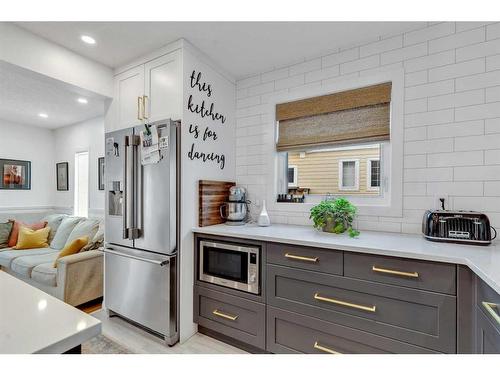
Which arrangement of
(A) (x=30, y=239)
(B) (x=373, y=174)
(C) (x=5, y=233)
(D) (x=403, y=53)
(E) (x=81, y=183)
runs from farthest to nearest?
(E) (x=81, y=183), (C) (x=5, y=233), (A) (x=30, y=239), (B) (x=373, y=174), (D) (x=403, y=53)

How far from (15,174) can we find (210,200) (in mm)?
4047

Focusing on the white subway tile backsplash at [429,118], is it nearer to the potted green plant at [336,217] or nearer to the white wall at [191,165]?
the potted green plant at [336,217]

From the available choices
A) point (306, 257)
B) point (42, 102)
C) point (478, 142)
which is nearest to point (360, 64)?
point (478, 142)

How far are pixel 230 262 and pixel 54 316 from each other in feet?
4.28

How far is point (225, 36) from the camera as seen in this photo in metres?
1.95

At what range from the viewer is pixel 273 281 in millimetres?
1725

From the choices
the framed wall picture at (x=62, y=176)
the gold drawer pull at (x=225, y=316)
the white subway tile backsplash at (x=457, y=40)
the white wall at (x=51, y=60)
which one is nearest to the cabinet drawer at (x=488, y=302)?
the gold drawer pull at (x=225, y=316)

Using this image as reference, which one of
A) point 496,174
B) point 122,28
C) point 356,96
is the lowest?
point 496,174

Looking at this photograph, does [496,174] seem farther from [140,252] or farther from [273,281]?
[140,252]

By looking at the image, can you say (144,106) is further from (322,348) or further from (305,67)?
(322,348)

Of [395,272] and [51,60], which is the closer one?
[395,272]

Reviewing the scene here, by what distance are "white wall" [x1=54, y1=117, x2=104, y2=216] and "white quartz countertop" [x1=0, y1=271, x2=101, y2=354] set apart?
10.9 ft

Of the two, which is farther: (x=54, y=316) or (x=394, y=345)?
(x=394, y=345)
